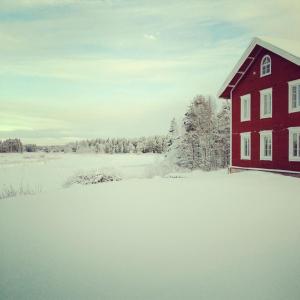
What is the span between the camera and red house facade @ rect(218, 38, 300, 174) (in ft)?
53.2

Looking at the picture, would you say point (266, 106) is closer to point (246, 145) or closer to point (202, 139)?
point (246, 145)

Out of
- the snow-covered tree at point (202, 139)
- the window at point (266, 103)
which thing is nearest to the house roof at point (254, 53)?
the window at point (266, 103)

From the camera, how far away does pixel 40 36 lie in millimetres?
8633

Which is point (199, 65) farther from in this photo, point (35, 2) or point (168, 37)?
point (35, 2)

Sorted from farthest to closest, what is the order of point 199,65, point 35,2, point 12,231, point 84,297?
point 199,65 → point 35,2 → point 12,231 → point 84,297

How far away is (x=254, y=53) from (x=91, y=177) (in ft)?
38.0

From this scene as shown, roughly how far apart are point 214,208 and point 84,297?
5.35 meters

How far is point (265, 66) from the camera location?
59.7 ft

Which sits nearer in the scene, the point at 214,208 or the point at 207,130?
the point at 214,208

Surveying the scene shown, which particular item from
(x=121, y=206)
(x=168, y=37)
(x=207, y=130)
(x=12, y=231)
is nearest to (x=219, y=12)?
(x=168, y=37)

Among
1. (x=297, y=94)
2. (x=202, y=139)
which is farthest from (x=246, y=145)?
(x=202, y=139)

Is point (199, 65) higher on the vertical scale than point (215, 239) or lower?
higher

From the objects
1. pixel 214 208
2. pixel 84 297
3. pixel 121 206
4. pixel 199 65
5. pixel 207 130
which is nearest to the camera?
pixel 84 297

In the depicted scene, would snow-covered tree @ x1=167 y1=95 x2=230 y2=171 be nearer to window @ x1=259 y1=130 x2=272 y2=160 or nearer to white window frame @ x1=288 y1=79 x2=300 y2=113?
window @ x1=259 y1=130 x2=272 y2=160
